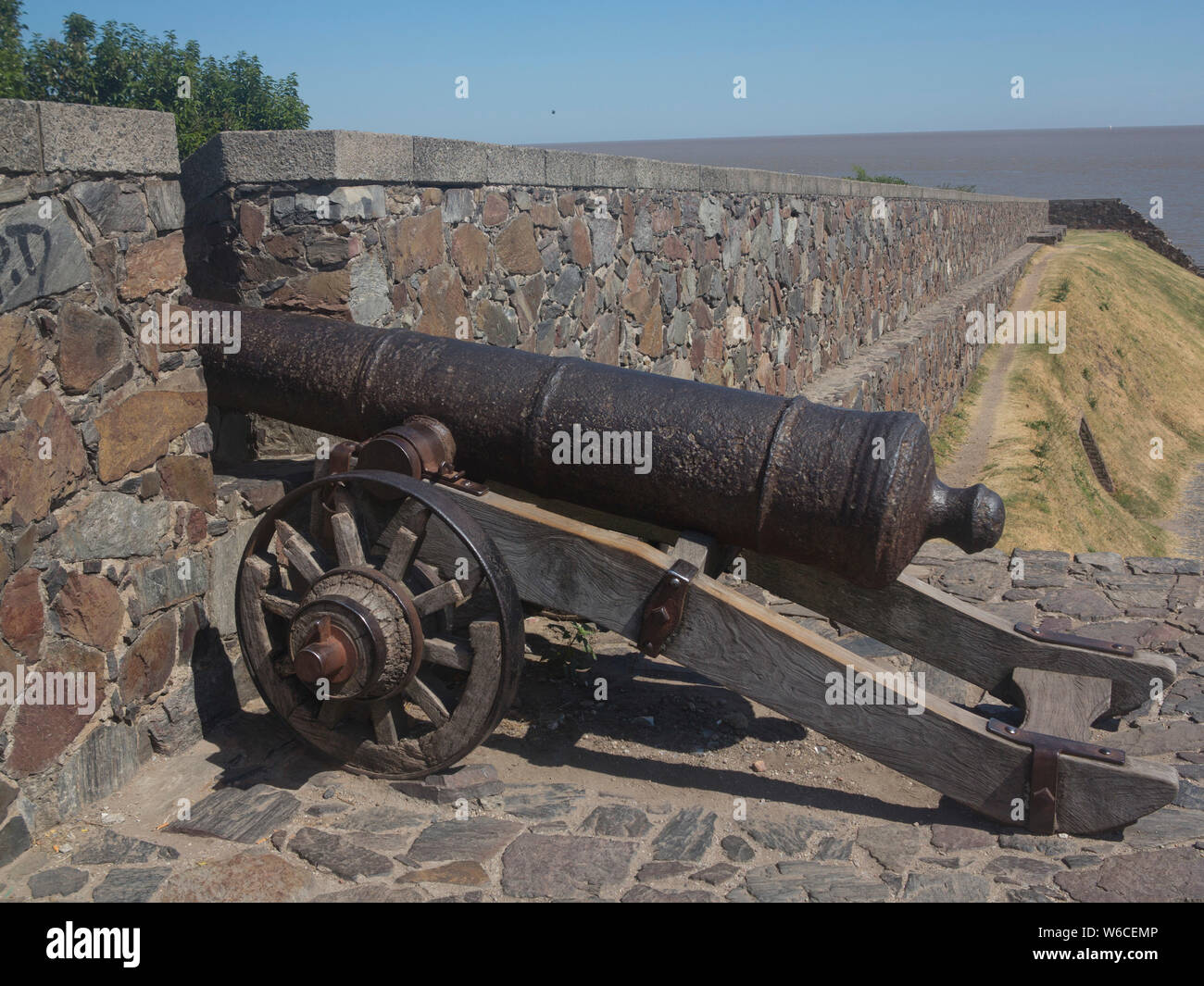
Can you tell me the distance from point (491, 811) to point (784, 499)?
1.21 metres

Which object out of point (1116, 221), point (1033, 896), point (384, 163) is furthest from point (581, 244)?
point (1116, 221)

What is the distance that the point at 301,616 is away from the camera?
3.14 m

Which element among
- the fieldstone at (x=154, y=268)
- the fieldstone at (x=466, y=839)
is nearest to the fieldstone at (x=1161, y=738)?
the fieldstone at (x=466, y=839)

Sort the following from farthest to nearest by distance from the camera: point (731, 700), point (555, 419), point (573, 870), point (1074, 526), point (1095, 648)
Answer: point (1074, 526)
point (731, 700)
point (1095, 648)
point (555, 419)
point (573, 870)

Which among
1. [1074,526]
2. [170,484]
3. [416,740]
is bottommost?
[1074,526]

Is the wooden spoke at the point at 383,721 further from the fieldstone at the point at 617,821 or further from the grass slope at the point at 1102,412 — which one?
the grass slope at the point at 1102,412

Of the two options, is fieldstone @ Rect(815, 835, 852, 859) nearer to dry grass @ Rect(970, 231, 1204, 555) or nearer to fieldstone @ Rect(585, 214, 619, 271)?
fieldstone @ Rect(585, 214, 619, 271)

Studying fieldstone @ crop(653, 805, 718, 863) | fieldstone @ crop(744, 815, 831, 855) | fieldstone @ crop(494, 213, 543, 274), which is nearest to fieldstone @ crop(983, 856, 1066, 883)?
fieldstone @ crop(744, 815, 831, 855)

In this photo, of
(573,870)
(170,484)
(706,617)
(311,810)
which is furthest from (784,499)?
(170,484)

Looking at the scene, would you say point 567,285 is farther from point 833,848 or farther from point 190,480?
point 833,848

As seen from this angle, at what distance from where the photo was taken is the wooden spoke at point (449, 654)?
124 inches

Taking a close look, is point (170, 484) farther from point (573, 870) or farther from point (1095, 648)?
point (1095, 648)

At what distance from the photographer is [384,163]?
177 inches

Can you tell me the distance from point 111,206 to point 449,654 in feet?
5.23
